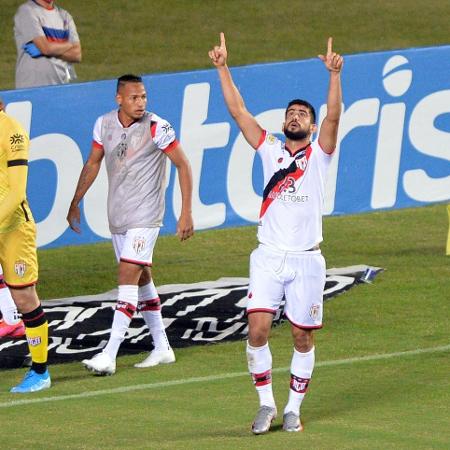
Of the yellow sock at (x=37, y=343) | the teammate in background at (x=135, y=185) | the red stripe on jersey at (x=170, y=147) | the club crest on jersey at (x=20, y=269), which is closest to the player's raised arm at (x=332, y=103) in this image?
the teammate in background at (x=135, y=185)

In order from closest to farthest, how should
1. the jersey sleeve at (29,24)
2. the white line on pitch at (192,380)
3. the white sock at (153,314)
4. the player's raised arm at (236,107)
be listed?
the player's raised arm at (236,107), the white line on pitch at (192,380), the white sock at (153,314), the jersey sleeve at (29,24)

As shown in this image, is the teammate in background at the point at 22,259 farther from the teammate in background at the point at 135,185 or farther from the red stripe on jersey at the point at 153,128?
the red stripe on jersey at the point at 153,128

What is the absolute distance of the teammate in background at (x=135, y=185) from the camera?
12213 millimetres

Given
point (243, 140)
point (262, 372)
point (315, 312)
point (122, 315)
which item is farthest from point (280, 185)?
point (243, 140)

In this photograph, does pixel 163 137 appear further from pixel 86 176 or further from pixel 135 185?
pixel 86 176

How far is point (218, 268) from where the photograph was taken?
641 inches

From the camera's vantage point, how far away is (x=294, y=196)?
1027 cm

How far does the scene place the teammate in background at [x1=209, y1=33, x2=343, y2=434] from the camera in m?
10.1

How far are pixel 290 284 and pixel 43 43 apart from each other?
7.85 meters

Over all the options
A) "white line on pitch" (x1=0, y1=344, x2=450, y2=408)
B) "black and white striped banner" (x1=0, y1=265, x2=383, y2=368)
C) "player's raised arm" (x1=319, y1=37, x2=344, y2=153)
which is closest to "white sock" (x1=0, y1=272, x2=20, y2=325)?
"black and white striped banner" (x1=0, y1=265, x2=383, y2=368)

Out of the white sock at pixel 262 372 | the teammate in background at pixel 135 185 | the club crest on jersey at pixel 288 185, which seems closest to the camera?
the white sock at pixel 262 372

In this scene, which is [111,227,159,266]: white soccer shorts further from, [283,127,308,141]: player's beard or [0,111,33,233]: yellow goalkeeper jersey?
[283,127,308,141]: player's beard

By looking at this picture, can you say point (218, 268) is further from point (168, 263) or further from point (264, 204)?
point (264, 204)

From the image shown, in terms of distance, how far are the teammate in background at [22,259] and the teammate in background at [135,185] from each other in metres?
0.74
